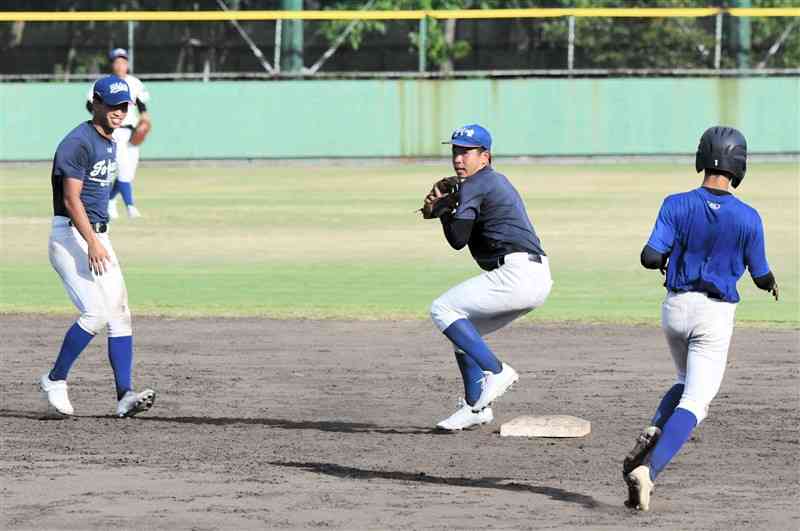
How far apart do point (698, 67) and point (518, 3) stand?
9.53 meters

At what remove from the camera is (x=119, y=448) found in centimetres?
911

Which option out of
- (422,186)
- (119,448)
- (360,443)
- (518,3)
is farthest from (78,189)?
(518,3)

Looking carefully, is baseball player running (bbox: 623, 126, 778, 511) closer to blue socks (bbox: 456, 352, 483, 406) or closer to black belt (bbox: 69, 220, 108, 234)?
blue socks (bbox: 456, 352, 483, 406)

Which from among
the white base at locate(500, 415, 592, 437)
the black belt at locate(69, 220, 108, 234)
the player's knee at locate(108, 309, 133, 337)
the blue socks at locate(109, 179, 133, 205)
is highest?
the black belt at locate(69, 220, 108, 234)

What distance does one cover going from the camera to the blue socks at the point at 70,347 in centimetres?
996

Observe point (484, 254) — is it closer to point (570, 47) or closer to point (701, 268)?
point (701, 268)

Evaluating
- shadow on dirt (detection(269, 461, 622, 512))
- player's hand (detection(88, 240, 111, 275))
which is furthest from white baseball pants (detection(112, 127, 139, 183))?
shadow on dirt (detection(269, 461, 622, 512))

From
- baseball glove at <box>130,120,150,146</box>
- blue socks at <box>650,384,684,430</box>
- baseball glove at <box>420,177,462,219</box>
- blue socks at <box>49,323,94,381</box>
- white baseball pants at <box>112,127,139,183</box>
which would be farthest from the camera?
white baseball pants at <box>112,127,139,183</box>

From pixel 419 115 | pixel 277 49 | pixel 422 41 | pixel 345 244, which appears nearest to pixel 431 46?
pixel 422 41

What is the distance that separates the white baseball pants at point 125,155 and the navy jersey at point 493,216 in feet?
39.7

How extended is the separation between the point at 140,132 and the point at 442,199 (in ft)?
39.7

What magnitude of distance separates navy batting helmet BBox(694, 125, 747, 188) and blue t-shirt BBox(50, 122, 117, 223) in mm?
3916

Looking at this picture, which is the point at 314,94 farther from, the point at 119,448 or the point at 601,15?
the point at 119,448

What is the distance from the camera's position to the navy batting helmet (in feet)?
24.4
